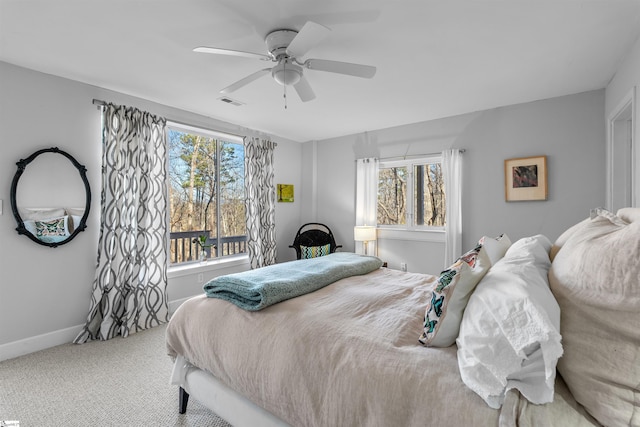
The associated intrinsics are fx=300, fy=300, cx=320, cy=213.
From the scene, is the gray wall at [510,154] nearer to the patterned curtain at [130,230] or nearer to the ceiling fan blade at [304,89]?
the ceiling fan blade at [304,89]

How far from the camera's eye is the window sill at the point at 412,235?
4185mm

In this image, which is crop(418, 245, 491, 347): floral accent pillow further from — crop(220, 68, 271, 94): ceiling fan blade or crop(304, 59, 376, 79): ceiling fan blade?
crop(220, 68, 271, 94): ceiling fan blade

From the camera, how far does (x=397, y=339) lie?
4.26 feet

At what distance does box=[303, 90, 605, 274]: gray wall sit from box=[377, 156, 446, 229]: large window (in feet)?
0.69

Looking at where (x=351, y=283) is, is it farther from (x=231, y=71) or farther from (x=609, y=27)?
(x=609, y=27)

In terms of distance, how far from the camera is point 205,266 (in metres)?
4.00

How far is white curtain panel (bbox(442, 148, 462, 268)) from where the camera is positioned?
394 centimetres

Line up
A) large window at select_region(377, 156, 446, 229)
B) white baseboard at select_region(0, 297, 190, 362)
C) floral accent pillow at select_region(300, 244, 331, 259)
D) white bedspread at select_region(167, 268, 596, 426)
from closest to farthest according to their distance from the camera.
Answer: white bedspread at select_region(167, 268, 596, 426) < white baseboard at select_region(0, 297, 190, 362) < large window at select_region(377, 156, 446, 229) < floral accent pillow at select_region(300, 244, 331, 259)

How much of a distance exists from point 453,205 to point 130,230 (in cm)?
388

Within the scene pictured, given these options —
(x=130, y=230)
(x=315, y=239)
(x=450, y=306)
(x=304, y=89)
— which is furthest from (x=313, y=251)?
(x=450, y=306)

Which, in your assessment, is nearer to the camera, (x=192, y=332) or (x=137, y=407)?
(x=192, y=332)

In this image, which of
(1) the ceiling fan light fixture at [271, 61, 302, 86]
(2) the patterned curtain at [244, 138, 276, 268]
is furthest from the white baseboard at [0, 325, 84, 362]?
(1) the ceiling fan light fixture at [271, 61, 302, 86]

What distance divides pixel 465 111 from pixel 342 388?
3.76 m

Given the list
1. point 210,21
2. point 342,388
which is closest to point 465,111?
point 210,21
